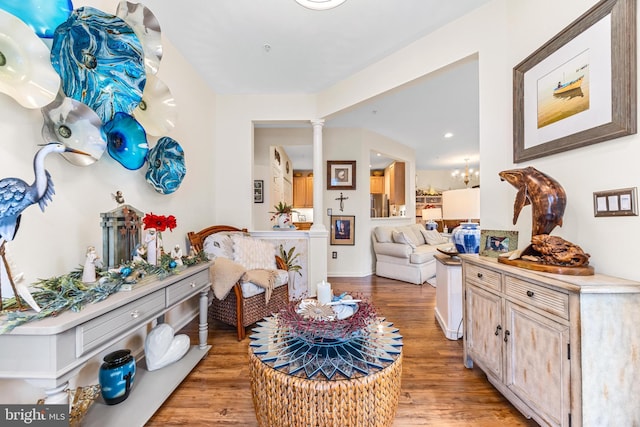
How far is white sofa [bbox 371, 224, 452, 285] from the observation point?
417 centimetres

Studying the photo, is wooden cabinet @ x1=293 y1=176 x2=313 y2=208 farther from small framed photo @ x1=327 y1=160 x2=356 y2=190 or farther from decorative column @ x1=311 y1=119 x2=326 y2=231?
decorative column @ x1=311 y1=119 x2=326 y2=231

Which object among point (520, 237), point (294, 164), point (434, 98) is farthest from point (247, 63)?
point (294, 164)

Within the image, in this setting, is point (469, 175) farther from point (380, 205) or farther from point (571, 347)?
point (571, 347)

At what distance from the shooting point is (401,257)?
14.2 ft

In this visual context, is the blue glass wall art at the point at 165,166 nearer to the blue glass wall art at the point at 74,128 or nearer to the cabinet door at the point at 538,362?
the blue glass wall art at the point at 74,128

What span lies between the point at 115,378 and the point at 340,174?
4.00 m

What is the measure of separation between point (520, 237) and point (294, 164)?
611 cm

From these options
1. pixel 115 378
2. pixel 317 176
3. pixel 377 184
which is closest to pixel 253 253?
pixel 317 176

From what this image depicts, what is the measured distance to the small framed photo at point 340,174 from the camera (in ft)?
15.5

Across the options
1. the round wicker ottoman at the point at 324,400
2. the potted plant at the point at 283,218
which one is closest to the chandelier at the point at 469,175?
the potted plant at the point at 283,218

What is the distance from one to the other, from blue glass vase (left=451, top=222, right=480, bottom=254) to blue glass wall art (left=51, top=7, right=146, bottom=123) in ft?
9.00

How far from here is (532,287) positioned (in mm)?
1268

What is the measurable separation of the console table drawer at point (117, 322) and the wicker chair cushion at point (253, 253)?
118cm

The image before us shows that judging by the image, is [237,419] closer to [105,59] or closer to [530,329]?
[530,329]
